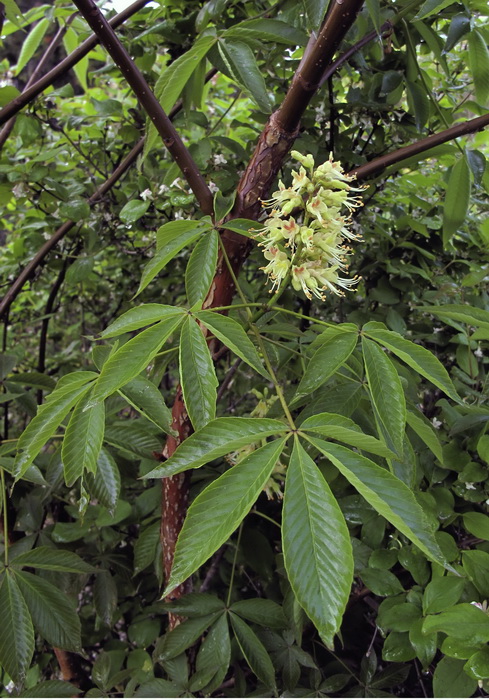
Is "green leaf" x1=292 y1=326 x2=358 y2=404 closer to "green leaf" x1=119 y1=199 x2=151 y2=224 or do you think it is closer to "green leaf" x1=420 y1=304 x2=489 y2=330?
"green leaf" x1=420 y1=304 x2=489 y2=330

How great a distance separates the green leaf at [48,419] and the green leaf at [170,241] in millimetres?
146

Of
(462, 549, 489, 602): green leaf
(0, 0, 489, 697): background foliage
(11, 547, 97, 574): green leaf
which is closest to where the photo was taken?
(0, 0, 489, 697): background foliage

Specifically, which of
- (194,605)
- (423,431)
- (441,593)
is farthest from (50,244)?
(441,593)

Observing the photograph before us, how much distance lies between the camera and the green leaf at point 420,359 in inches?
23.8

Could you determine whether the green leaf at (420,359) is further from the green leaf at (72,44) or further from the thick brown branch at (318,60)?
the green leaf at (72,44)

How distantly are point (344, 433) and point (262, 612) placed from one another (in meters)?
0.56

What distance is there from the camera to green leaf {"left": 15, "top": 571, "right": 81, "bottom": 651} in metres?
0.84

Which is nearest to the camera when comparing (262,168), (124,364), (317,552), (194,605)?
(317,552)

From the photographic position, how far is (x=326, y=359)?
0.61m

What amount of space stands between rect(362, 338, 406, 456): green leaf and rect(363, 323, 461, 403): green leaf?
19 mm

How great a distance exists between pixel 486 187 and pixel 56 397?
867mm

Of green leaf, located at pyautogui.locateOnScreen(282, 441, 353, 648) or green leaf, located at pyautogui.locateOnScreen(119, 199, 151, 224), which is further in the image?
green leaf, located at pyautogui.locateOnScreen(119, 199, 151, 224)

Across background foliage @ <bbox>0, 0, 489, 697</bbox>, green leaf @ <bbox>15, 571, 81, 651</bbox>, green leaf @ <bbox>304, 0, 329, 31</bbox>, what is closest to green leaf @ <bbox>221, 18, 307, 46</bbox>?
background foliage @ <bbox>0, 0, 489, 697</bbox>

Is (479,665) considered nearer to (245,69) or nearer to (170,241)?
(170,241)
